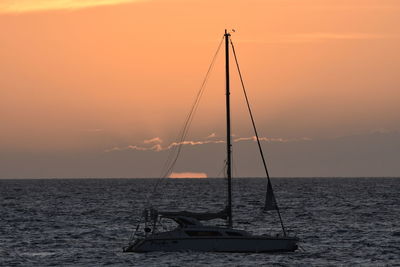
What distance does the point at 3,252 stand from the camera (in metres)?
65.1

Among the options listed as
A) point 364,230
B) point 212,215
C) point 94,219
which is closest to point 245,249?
point 212,215

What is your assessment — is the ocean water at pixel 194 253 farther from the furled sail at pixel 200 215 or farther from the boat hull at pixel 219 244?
the furled sail at pixel 200 215

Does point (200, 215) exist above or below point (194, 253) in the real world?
above

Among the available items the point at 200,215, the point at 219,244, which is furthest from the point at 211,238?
the point at 200,215

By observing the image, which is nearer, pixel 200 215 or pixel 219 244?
pixel 219 244

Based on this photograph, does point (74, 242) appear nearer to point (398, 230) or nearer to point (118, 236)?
point (118, 236)

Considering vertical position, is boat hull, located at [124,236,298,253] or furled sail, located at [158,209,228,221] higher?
furled sail, located at [158,209,228,221]

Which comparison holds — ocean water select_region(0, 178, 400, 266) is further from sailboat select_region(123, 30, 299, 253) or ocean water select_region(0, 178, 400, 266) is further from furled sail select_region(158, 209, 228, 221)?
furled sail select_region(158, 209, 228, 221)

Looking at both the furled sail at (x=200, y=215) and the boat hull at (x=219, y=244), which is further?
the boat hull at (x=219, y=244)

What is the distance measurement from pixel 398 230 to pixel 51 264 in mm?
36627

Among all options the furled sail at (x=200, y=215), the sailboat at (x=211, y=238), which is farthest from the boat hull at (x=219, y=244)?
the furled sail at (x=200, y=215)

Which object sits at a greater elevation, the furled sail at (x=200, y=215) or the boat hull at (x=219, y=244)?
the furled sail at (x=200, y=215)

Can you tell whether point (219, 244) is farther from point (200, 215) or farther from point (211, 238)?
point (200, 215)

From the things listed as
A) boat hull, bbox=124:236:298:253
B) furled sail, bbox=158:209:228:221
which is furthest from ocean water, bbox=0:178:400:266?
furled sail, bbox=158:209:228:221
